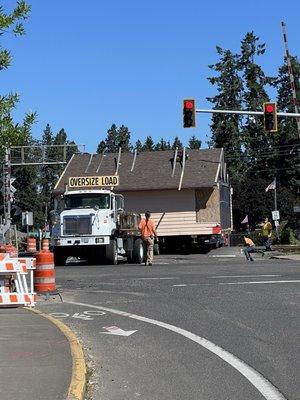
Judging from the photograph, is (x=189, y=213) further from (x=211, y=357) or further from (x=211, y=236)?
(x=211, y=357)

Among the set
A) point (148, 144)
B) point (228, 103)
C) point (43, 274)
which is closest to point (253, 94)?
point (228, 103)

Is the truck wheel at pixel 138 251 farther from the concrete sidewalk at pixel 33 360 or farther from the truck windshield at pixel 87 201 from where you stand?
the concrete sidewalk at pixel 33 360

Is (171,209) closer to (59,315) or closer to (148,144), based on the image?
(59,315)

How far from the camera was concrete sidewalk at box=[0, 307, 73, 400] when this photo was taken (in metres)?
6.32

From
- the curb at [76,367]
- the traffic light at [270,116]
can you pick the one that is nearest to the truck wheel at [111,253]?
the traffic light at [270,116]

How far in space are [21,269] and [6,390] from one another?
6633 mm

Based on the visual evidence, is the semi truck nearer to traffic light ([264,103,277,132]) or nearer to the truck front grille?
the truck front grille

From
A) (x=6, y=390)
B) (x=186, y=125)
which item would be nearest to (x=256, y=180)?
(x=186, y=125)

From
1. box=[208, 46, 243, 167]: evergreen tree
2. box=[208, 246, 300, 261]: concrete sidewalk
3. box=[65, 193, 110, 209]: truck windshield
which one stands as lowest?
box=[208, 246, 300, 261]: concrete sidewalk

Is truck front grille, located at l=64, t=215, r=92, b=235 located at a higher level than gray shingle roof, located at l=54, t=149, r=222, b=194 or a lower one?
lower

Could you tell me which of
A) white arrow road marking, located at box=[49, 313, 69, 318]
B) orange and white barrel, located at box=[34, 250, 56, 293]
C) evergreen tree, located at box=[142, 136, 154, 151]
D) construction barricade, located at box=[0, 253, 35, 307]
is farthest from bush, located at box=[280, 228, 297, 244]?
evergreen tree, located at box=[142, 136, 154, 151]

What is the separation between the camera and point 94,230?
992 inches

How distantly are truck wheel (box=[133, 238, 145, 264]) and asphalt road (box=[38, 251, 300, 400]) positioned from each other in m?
7.54

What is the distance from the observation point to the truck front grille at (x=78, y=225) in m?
25.3
